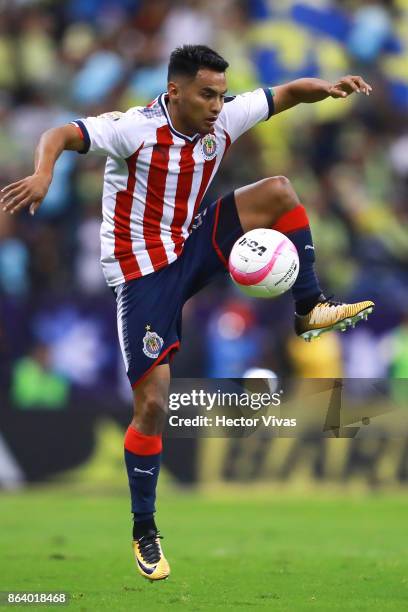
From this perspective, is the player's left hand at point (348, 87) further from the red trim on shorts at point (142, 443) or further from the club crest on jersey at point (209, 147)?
the red trim on shorts at point (142, 443)

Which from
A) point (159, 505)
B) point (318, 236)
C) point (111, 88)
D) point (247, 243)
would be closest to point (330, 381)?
point (247, 243)

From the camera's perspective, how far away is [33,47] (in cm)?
1617

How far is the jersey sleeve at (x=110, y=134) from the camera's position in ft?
23.6

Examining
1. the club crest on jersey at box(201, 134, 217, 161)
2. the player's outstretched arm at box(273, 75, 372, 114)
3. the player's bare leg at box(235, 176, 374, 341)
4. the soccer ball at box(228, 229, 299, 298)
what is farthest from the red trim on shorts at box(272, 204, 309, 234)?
the player's outstretched arm at box(273, 75, 372, 114)

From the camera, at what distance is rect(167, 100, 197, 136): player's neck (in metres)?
7.61

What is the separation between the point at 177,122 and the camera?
7621 millimetres

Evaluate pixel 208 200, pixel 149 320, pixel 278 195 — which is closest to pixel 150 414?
pixel 149 320

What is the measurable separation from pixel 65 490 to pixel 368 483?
11.2ft

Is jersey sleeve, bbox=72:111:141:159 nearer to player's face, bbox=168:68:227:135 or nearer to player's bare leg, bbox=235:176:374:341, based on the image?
player's face, bbox=168:68:227:135

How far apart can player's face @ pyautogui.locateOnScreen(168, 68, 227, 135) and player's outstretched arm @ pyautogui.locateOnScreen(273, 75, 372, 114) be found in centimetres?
59

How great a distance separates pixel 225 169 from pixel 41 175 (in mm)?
8712

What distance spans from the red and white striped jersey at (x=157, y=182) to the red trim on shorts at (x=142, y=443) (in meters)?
0.95

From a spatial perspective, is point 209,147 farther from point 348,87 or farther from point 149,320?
point 149,320

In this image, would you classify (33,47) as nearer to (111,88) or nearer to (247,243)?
(111,88)
